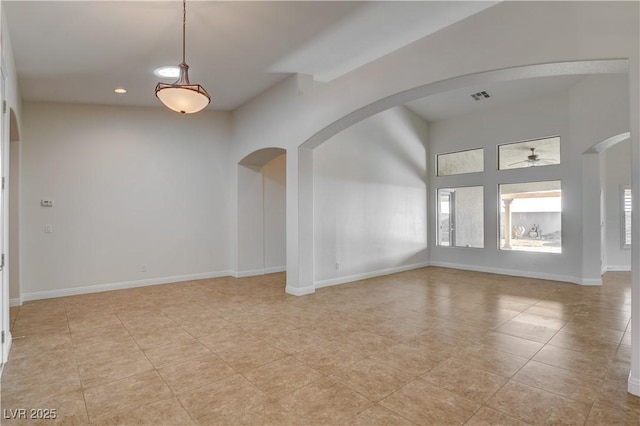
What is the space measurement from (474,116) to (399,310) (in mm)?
5618

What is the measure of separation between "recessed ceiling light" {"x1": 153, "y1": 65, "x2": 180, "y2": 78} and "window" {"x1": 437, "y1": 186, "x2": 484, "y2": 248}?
22.1 feet

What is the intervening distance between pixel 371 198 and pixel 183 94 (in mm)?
4717

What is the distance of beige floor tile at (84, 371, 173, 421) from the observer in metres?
2.36

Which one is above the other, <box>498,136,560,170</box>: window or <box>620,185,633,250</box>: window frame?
<box>498,136,560,170</box>: window

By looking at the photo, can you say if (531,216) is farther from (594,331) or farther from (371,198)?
(594,331)

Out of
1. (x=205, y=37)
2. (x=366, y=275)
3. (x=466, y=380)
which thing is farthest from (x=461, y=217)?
(x=205, y=37)

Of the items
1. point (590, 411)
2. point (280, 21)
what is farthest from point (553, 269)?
point (280, 21)

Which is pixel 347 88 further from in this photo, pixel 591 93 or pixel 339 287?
pixel 591 93

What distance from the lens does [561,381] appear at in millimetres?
2723

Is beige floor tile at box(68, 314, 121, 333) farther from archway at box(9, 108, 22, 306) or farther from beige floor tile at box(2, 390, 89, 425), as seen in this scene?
beige floor tile at box(2, 390, 89, 425)

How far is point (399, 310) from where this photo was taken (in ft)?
15.5

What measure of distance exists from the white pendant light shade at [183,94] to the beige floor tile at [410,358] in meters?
3.06

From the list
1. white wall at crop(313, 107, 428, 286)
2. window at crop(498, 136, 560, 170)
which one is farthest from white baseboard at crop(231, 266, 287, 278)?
window at crop(498, 136, 560, 170)

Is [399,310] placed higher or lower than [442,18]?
lower
